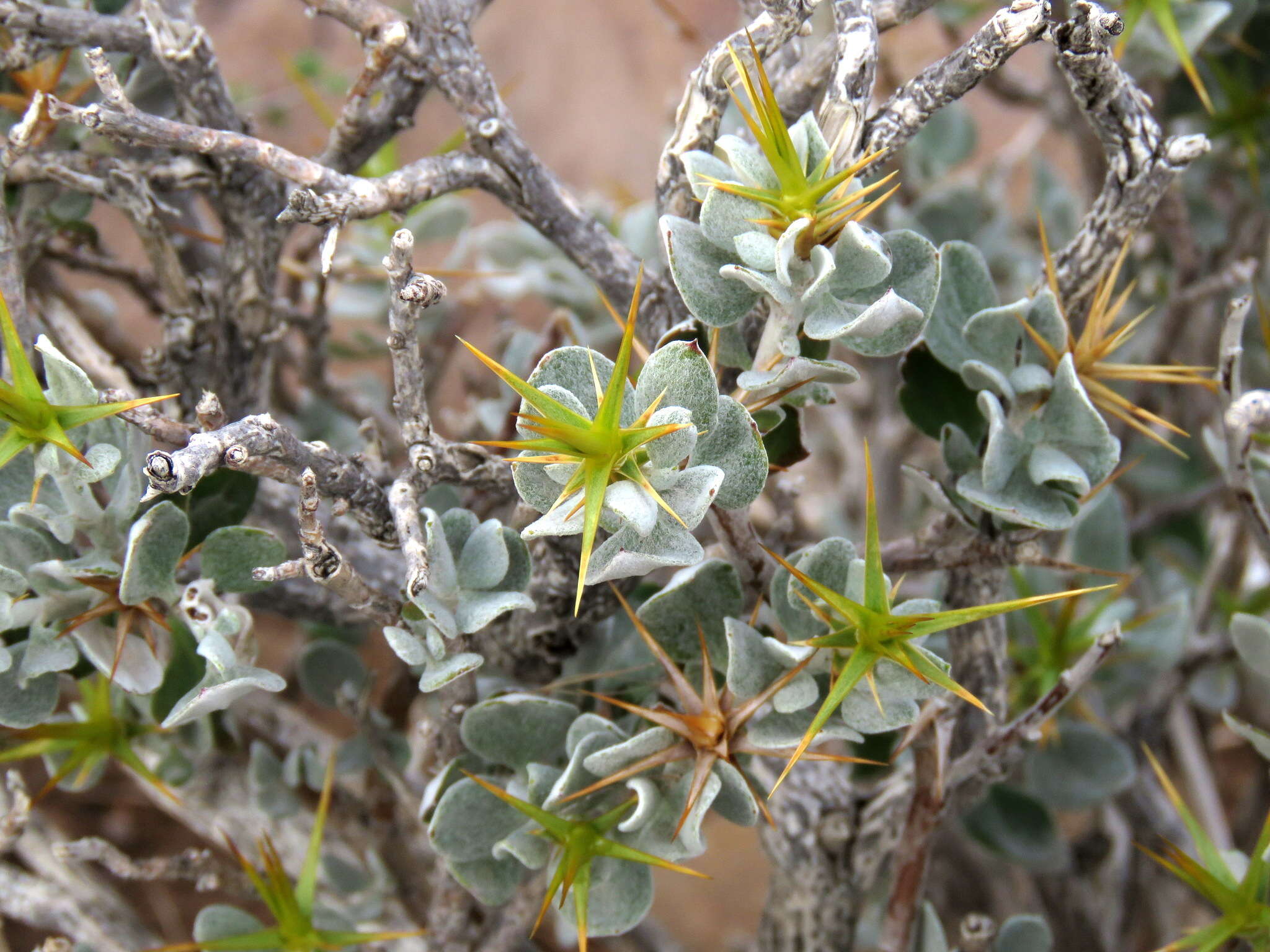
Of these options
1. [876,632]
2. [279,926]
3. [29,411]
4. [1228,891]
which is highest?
[29,411]

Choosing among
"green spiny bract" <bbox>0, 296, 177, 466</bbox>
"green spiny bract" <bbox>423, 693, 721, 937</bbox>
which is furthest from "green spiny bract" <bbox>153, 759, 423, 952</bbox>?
"green spiny bract" <bbox>0, 296, 177, 466</bbox>

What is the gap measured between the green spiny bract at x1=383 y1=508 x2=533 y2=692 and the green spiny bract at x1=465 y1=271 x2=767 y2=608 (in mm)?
92

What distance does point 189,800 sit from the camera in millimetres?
1092

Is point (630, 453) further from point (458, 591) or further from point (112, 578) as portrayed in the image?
point (112, 578)

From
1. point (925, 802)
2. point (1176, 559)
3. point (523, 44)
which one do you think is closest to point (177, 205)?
point (925, 802)

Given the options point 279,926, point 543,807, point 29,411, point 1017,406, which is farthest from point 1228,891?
point 29,411

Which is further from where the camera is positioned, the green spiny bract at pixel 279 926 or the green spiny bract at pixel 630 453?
the green spiny bract at pixel 279 926

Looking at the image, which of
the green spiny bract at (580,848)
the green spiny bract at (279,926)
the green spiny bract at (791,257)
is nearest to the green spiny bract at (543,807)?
the green spiny bract at (580,848)

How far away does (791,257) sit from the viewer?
1.94 ft

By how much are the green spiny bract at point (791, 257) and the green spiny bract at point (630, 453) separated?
5cm

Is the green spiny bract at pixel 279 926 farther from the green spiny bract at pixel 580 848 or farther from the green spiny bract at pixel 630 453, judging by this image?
the green spiny bract at pixel 630 453

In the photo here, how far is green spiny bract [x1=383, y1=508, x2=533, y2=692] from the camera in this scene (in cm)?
62

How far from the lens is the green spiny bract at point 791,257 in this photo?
0.58 meters

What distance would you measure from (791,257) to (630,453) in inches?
6.9
